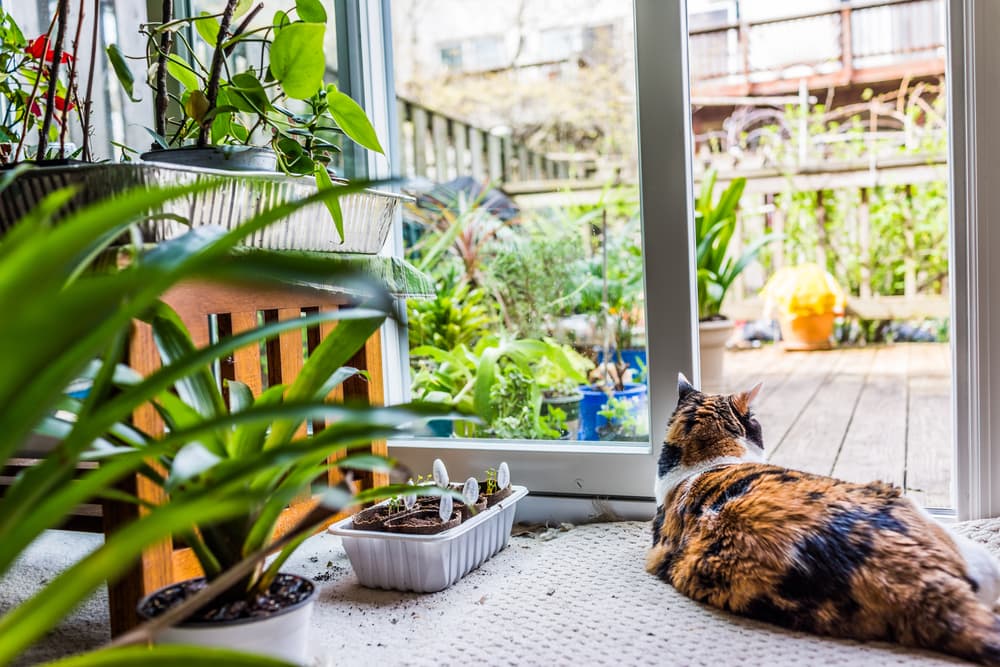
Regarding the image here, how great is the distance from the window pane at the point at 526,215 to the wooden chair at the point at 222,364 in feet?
1.27

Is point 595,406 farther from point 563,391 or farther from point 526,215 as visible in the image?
point 526,215

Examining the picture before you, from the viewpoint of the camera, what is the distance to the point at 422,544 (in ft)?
4.47

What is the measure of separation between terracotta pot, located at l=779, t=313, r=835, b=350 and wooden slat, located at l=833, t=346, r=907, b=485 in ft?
1.21

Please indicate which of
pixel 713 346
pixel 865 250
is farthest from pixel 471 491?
pixel 865 250

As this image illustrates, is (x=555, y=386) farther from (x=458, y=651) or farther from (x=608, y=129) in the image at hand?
(x=458, y=651)

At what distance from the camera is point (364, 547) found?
1409mm

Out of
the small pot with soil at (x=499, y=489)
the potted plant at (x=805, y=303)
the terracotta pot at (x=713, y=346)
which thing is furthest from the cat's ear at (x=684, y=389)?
the potted plant at (x=805, y=303)

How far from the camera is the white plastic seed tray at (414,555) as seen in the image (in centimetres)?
137

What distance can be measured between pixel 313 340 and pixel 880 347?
122 inches

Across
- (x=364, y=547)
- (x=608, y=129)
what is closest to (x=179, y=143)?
(x=364, y=547)

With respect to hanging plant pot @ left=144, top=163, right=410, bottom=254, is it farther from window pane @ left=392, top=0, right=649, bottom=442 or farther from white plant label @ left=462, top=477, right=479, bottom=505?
window pane @ left=392, top=0, right=649, bottom=442

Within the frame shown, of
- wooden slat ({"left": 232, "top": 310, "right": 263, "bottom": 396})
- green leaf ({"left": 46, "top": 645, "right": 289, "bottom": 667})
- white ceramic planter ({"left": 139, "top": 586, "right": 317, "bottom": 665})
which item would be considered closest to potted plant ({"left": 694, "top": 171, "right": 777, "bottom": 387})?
wooden slat ({"left": 232, "top": 310, "right": 263, "bottom": 396})

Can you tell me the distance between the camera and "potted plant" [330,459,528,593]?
137 cm

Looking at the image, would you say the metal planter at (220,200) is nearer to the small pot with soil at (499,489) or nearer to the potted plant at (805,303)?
the small pot with soil at (499,489)
